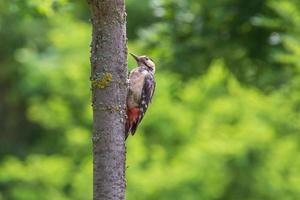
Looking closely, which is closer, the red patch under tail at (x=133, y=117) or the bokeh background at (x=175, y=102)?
the red patch under tail at (x=133, y=117)

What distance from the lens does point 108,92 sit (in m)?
5.81

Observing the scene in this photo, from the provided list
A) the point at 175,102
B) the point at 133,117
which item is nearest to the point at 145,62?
the point at 133,117

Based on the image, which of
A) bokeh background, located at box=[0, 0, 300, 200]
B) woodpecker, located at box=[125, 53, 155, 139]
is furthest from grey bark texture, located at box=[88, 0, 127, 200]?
bokeh background, located at box=[0, 0, 300, 200]

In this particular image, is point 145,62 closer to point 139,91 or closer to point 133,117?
point 139,91

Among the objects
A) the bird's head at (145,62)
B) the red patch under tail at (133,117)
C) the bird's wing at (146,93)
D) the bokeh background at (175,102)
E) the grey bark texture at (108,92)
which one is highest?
the bokeh background at (175,102)

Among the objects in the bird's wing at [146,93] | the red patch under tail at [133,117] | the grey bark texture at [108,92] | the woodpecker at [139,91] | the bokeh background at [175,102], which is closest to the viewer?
the grey bark texture at [108,92]

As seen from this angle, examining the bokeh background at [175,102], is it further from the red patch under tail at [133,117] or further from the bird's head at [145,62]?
the red patch under tail at [133,117]

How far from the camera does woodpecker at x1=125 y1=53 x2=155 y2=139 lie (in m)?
7.96

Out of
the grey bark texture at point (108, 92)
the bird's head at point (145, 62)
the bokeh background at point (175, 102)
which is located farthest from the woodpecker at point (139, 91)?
the grey bark texture at point (108, 92)

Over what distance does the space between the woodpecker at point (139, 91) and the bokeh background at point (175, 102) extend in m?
0.77

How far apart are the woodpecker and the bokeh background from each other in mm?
774

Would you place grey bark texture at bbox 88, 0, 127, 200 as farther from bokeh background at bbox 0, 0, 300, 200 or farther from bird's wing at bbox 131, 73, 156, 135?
bokeh background at bbox 0, 0, 300, 200

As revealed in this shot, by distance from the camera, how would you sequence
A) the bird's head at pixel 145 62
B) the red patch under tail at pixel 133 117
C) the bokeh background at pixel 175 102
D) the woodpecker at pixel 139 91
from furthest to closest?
the bokeh background at pixel 175 102 < the bird's head at pixel 145 62 < the woodpecker at pixel 139 91 < the red patch under tail at pixel 133 117

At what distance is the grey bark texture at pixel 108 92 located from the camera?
5727 millimetres
